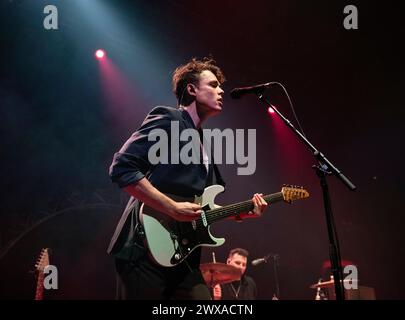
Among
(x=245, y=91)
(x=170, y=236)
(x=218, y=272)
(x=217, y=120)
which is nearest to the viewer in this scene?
(x=170, y=236)

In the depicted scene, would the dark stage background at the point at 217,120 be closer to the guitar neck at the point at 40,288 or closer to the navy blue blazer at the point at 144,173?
the guitar neck at the point at 40,288

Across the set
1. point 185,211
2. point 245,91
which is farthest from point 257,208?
point 245,91

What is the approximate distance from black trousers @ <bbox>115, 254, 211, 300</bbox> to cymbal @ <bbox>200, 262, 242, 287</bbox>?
11.3 ft

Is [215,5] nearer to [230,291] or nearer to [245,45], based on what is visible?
[245,45]

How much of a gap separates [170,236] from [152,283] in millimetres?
294

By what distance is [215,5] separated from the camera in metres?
7.33

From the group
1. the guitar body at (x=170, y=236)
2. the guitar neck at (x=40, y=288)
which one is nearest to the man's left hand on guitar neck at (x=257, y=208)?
the guitar body at (x=170, y=236)

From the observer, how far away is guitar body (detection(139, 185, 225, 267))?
253 cm

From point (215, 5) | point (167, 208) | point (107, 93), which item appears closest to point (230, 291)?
point (107, 93)

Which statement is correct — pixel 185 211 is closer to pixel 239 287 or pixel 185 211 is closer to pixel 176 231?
pixel 176 231

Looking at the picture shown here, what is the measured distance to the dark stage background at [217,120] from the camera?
738 centimetres

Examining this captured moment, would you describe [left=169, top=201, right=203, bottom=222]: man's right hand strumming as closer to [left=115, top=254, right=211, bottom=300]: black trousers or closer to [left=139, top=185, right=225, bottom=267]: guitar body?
[left=139, top=185, right=225, bottom=267]: guitar body

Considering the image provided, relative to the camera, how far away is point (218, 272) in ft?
20.2

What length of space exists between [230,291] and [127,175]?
5543 millimetres
